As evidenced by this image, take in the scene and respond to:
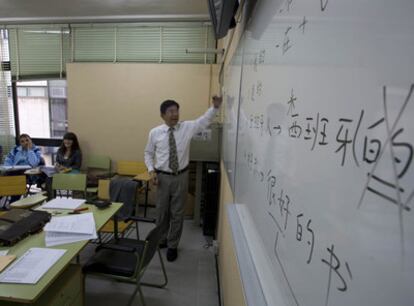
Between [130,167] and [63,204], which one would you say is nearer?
[63,204]

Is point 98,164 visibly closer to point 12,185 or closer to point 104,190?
point 12,185

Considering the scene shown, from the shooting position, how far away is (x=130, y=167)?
4.47 meters

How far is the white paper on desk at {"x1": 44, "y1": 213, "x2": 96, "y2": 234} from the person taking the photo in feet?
5.76

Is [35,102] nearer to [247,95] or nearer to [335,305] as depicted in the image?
[247,95]

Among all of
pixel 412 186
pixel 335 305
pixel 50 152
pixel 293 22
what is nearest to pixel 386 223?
pixel 412 186

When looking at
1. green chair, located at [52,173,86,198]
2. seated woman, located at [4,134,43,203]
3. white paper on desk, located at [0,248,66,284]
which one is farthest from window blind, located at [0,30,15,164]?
white paper on desk, located at [0,248,66,284]

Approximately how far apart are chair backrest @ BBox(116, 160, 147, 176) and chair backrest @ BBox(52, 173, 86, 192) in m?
1.26

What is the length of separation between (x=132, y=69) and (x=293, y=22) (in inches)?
167

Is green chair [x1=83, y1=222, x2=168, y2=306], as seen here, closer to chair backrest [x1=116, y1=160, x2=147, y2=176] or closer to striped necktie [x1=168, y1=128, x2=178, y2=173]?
striped necktie [x1=168, y1=128, x2=178, y2=173]

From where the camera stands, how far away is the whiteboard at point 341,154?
10.3 inches

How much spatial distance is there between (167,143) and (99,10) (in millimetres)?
2607

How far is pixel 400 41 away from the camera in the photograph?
264mm

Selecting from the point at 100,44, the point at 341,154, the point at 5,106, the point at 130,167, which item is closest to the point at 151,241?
the point at 341,154

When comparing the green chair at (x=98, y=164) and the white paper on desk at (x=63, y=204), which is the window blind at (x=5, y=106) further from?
the white paper on desk at (x=63, y=204)
